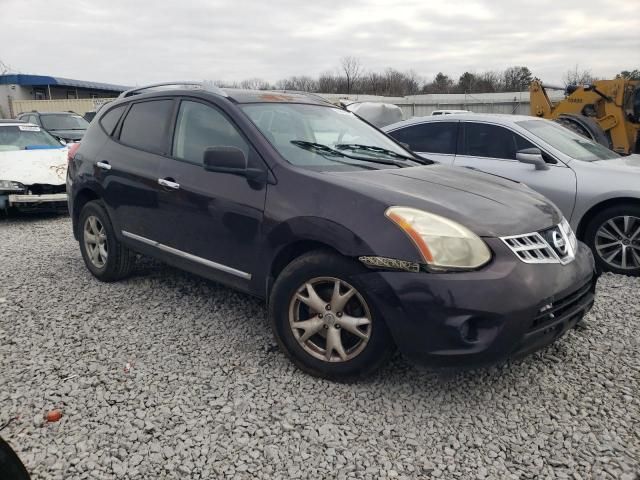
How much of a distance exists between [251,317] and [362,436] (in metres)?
1.62

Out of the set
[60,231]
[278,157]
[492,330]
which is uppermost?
[278,157]

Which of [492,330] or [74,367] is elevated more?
[492,330]

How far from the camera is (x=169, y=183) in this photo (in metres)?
3.81

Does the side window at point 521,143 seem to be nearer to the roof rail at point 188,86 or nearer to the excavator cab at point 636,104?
the roof rail at point 188,86

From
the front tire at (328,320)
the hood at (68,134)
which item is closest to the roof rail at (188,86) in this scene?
the front tire at (328,320)

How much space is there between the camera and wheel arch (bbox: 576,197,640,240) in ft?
16.6

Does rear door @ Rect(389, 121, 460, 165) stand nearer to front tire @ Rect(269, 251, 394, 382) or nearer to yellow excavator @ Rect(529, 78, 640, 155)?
front tire @ Rect(269, 251, 394, 382)

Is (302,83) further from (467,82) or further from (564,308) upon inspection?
(564,308)

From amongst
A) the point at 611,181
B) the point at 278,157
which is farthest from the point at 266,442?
the point at 611,181

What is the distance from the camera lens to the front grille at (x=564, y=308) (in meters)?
2.71

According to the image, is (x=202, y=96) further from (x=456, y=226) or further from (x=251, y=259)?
(x=456, y=226)

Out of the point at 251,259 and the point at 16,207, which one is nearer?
the point at 251,259

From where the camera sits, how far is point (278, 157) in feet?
10.9

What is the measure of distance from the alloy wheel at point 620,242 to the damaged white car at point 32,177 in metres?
7.10
